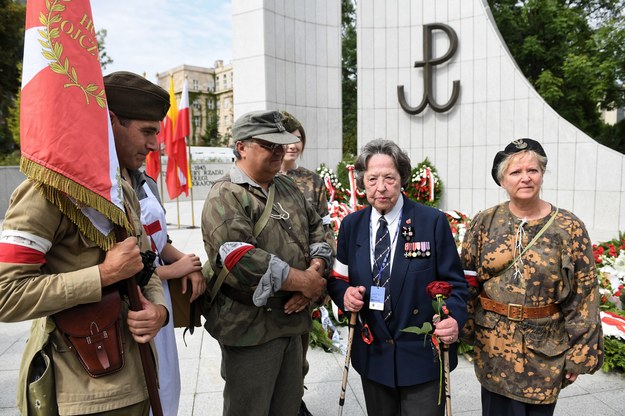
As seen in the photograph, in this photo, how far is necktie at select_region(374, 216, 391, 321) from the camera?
2096 mm

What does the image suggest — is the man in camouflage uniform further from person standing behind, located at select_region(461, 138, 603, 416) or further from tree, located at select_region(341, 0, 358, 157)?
tree, located at select_region(341, 0, 358, 157)

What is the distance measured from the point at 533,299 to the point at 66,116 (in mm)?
2166

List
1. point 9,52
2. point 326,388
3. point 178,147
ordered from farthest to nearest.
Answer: point 9,52
point 178,147
point 326,388

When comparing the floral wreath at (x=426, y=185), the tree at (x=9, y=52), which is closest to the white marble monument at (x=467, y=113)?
the floral wreath at (x=426, y=185)

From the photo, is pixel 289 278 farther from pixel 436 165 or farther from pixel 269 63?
Result: pixel 436 165

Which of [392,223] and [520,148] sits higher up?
[520,148]

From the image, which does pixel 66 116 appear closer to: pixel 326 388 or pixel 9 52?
pixel 326 388

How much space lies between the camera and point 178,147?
10.6 m

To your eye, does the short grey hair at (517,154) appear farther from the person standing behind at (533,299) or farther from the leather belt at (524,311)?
the leather belt at (524,311)

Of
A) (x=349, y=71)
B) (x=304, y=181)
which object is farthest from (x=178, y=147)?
(x=349, y=71)

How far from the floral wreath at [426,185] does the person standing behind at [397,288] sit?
9308 millimetres

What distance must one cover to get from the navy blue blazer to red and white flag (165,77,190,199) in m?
9.29

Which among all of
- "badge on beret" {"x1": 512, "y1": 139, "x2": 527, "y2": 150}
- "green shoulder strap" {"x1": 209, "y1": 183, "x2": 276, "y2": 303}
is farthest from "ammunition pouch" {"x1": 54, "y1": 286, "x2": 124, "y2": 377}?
"badge on beret" {"x1": 512, "y1": 139, "x2": 527, "y2": 150}

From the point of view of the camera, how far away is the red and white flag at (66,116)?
1432mm
